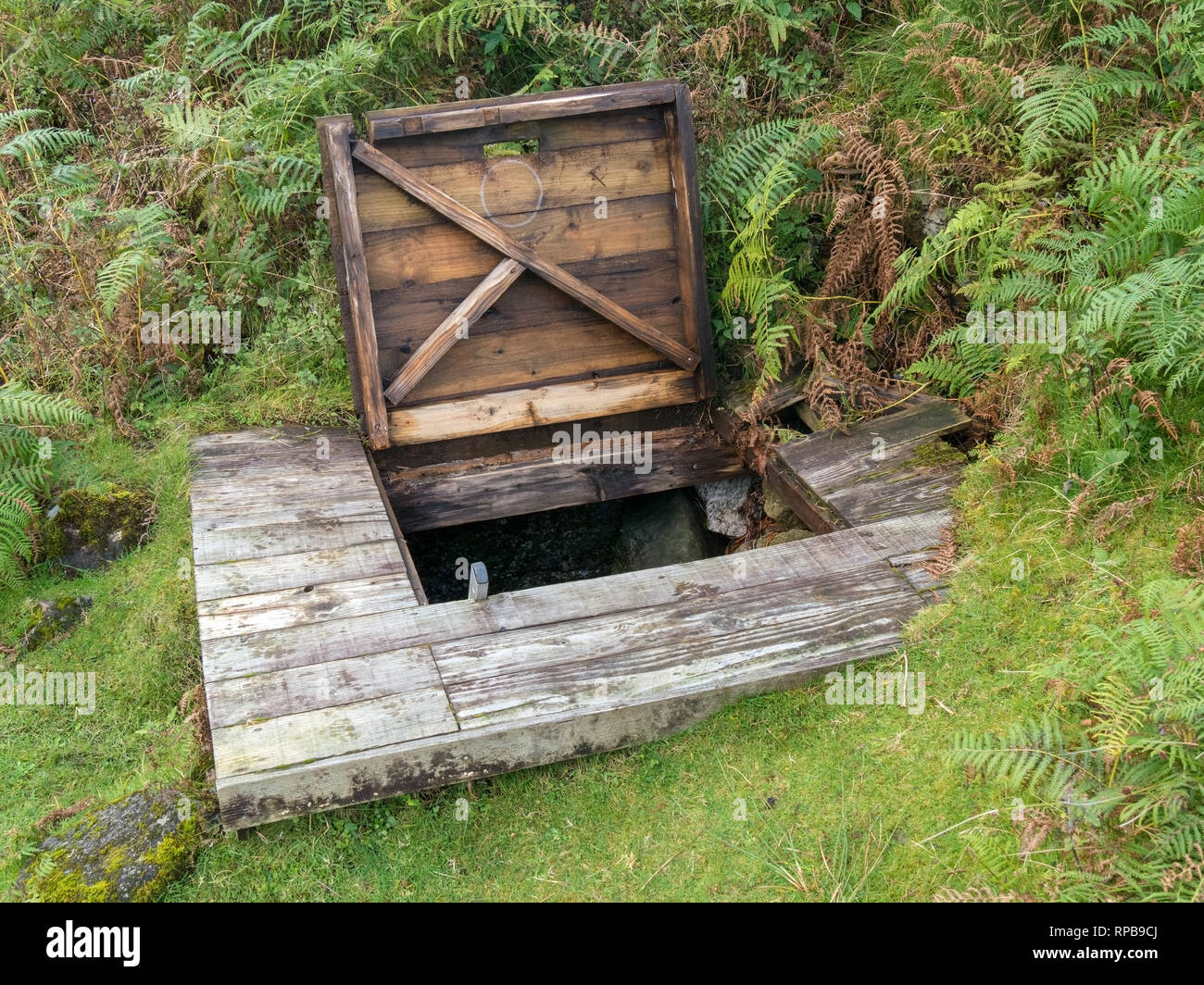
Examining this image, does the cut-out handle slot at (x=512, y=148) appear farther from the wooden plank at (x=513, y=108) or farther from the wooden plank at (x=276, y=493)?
the wooden plank at (x=276, y=493)

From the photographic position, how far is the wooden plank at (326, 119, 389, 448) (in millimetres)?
5336

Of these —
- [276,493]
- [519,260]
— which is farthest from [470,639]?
[519,260]

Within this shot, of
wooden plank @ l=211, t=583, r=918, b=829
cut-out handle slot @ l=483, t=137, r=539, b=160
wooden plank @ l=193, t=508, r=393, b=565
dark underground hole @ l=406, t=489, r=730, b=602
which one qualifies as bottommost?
dark underground hole @ l=406, t=489, r=730, b=602

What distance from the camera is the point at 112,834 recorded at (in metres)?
3.53

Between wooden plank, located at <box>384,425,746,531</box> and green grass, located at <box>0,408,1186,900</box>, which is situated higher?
wooden plank, located at <box>384,425,746,531</box>

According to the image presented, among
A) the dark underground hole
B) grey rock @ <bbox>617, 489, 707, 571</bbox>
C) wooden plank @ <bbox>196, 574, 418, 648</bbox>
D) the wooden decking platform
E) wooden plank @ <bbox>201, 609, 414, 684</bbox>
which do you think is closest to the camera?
the wooden decking platform

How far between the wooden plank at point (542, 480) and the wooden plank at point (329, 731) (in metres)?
2.30

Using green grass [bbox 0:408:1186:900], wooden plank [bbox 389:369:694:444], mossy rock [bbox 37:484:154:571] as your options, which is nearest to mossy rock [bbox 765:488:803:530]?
wooden plank [bbox 389:369:694:444]

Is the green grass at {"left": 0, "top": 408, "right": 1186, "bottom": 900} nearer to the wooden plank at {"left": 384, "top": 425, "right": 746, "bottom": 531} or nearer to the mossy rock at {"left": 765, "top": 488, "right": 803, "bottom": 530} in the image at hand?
the mossy rock at {"left": 765, "top": 488, "right": 803, "bottom": 530}

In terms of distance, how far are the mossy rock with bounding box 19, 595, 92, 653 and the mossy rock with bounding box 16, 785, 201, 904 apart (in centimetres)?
147

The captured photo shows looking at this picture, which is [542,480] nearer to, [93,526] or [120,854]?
[93,526]

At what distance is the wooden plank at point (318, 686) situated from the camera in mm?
3666

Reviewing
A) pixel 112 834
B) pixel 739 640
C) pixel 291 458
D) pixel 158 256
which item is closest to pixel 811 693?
pixel 739 640

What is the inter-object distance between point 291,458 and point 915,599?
3323 mm
